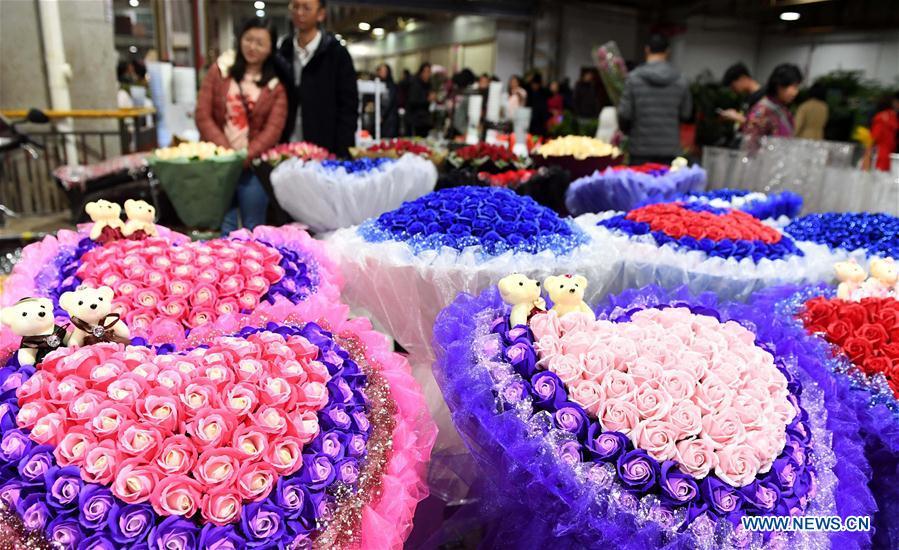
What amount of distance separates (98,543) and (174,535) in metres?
0.08

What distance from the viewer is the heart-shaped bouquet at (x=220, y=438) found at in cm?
72

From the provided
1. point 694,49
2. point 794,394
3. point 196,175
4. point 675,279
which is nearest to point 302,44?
point 196,175

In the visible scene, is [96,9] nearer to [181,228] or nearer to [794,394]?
[181,228]

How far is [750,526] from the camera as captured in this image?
826 millimetres

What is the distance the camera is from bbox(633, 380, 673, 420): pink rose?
2.93ft

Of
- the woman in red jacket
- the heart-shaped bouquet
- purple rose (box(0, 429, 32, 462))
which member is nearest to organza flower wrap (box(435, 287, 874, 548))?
the heart-shaped bouquet

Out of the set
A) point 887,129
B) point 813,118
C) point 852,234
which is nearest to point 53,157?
point 852,234

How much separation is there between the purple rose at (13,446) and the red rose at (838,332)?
1.37 metres

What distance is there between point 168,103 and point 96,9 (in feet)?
3.38

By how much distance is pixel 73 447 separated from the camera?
759 mm

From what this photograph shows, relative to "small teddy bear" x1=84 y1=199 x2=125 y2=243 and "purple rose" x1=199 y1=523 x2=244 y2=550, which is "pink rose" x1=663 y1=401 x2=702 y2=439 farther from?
"small teddy bear" x1=84 y1=199 x2=125 y2=243

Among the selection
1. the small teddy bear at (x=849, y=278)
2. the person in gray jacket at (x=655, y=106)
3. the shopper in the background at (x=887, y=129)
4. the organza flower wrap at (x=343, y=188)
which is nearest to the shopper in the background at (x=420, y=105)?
the person in gray jacket at (x=655, y=106)

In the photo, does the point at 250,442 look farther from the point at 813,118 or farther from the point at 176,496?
the point at 813,118

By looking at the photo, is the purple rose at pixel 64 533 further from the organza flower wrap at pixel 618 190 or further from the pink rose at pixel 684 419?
the organza flower wrap at pixel 618 190
